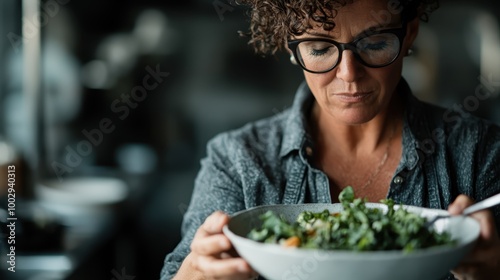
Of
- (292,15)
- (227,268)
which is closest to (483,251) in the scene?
(227,268)

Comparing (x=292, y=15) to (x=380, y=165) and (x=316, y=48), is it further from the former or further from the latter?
(x=380, y=165)

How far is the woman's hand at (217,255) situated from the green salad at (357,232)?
5 cm

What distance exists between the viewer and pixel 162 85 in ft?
16.0

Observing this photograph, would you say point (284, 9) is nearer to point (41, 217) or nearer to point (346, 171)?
point (346, 171)

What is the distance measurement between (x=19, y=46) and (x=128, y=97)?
4.19 feet

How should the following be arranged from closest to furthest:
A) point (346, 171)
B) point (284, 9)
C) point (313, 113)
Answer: point (284, 9) < point (346, 171) < point (313, 113)

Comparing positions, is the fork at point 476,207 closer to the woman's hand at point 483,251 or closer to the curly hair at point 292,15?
the woman's hand at point 483,251

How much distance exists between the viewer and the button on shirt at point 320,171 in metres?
1.64

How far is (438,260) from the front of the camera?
3.40 feet

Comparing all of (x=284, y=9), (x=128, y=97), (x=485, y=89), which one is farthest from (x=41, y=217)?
(x=485, y=89)

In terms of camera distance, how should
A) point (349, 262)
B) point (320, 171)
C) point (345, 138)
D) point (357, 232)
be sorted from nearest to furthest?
point (349, 262), point (357, 232), point (320, 171), point (345, 138)

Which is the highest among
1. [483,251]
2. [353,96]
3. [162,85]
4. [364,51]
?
[364,51]

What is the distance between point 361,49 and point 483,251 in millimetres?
539

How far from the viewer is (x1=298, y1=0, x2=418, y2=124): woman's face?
150 cm
